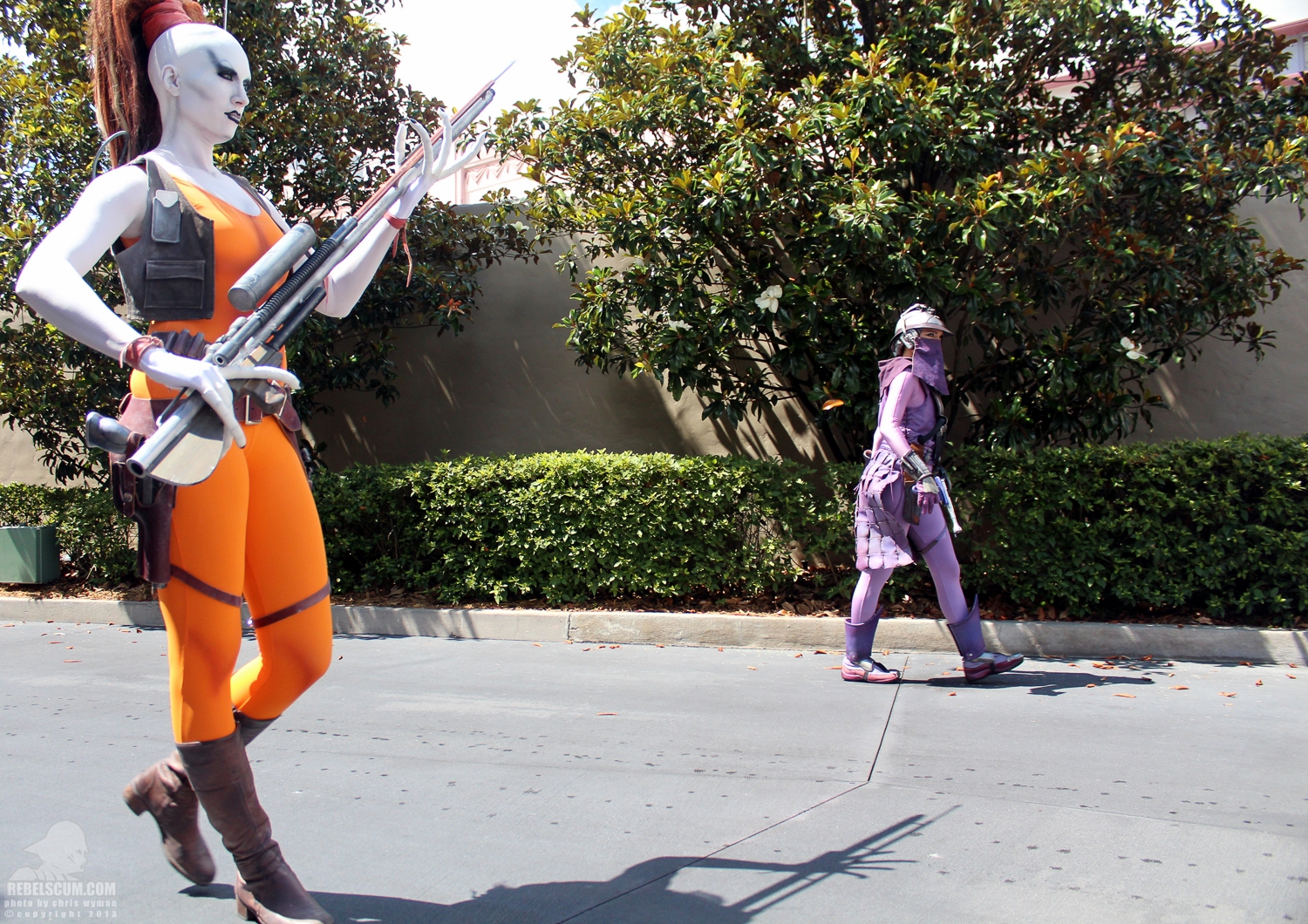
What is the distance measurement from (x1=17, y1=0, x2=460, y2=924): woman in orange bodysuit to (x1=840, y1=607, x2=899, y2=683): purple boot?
335cm

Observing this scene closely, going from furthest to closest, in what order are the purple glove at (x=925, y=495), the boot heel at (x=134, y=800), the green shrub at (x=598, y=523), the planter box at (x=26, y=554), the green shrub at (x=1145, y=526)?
the planter box at (x=26, y=554) → the green shrub at (x=598, y=523) → the green shrub at (x=1145, y=526) → the purple glove at (x=925, y=495) → the boot heel at (x=134, y=800)

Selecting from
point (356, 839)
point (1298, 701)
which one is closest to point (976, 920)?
point (356, 839)

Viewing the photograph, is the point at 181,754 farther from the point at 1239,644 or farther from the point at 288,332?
the point at 1239,644

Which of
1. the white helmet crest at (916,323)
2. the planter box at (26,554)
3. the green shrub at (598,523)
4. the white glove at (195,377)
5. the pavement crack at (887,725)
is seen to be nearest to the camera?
the white glove at (195,377)

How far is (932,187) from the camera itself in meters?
7.30

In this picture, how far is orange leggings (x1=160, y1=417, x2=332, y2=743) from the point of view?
2.29 m

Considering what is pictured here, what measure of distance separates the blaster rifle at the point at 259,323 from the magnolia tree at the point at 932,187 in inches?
157

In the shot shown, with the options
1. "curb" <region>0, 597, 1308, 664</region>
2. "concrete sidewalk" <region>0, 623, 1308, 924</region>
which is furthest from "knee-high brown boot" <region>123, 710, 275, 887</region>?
"curb" <region>0, 597, 1308, 664</region>

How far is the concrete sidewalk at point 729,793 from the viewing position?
2.64 metres

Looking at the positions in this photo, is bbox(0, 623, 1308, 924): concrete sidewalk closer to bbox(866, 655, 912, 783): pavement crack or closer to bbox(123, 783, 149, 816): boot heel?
bbox(866, 655, 912, 783): pavement crack

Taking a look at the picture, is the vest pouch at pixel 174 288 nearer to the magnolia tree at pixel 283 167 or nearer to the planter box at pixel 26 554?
the magnolia tree at pixel 283 167

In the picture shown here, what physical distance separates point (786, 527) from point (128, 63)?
16.4ft

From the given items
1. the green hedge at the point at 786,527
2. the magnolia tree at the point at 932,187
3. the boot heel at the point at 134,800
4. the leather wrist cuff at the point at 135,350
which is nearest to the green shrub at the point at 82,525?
the green hedge at the point at 786,527

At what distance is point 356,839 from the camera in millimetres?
3064
